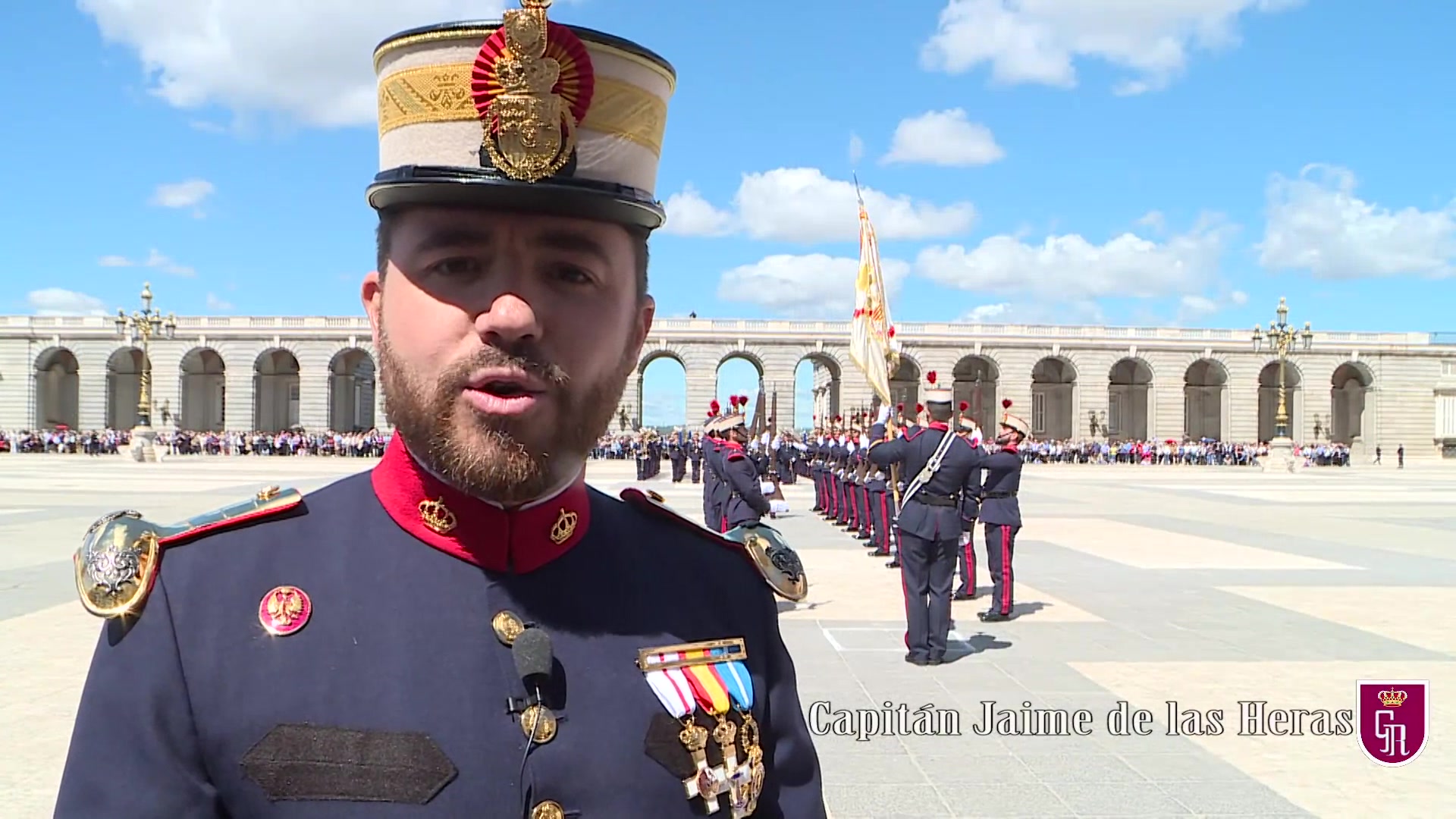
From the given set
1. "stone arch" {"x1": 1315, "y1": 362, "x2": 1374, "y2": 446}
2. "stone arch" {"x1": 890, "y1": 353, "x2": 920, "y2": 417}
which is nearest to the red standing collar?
"stone arch" {"x1": 890, "y1": 353, "x2": 920, "y2": 417}

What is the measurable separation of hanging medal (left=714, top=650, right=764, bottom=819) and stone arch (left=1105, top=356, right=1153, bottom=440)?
6616 cm

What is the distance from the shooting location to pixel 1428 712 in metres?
6.52

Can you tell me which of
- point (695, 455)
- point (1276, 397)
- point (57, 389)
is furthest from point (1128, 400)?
point (57, 389)

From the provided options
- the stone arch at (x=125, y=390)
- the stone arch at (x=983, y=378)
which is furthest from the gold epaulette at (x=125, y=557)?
the stone arch at (x=125, y=390)

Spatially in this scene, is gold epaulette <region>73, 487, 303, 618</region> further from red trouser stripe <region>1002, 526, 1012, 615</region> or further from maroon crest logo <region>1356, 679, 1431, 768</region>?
red trouser stripe <region>1002, 526, 1012, 615</region>

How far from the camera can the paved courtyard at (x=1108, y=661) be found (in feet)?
16.8

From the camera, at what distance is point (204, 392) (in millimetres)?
63469

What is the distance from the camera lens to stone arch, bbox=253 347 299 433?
63688mm

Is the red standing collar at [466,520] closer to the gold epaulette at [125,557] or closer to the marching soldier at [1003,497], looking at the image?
the gold epaulette at [125,557]

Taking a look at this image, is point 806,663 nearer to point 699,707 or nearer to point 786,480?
point 699,707

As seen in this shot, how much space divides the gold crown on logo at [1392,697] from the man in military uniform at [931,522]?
2.90 metres

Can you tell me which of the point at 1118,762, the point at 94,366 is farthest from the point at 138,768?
the point at 94,366

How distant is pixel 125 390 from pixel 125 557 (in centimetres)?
7273

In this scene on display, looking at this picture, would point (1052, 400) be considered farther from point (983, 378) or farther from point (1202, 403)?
point (1202, 403)
